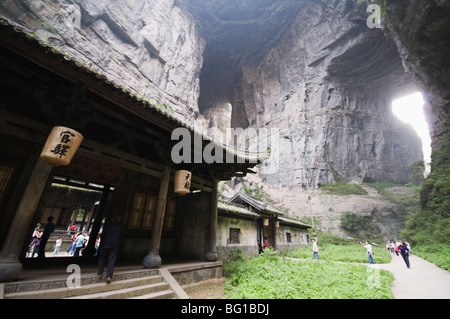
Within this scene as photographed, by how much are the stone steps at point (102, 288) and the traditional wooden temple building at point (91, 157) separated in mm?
361

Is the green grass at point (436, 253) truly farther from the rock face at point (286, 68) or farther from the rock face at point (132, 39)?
the rock face at point (132, 39)

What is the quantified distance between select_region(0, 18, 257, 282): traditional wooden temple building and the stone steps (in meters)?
0.36

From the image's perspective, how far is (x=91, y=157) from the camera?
4816 millimetres

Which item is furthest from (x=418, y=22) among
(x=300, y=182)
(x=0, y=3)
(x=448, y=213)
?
(x=0, y=3)

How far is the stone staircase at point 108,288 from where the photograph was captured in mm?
3354

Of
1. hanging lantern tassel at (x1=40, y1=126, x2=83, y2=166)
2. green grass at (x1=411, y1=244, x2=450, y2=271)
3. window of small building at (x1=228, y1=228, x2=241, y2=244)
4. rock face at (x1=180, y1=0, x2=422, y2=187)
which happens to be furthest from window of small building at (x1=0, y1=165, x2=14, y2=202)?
rock face at (x1=180, y1=0, x2=422, y2=187)

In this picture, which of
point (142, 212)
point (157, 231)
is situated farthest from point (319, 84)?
point (157, 231)

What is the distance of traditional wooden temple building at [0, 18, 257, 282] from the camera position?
148 inches

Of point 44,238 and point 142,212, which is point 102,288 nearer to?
point 142,212

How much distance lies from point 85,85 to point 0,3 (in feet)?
74.5

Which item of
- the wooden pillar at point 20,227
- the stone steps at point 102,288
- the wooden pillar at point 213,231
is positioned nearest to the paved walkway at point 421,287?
the wooden pillar at point 213,231

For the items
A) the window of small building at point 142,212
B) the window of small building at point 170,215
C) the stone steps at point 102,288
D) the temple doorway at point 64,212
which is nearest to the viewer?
the stone steps at point 102,288

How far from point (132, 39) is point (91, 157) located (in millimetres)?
31056

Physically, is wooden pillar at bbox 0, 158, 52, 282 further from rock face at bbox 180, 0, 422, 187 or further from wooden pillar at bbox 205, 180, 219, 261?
rock face at bbox 180, 0, 422, 187
